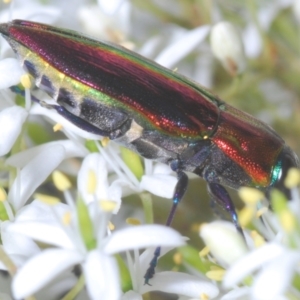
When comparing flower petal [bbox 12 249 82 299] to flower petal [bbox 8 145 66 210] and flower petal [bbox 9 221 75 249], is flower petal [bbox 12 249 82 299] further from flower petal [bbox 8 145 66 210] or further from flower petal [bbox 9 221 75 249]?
flower petal [bbox 8 145 66 210]

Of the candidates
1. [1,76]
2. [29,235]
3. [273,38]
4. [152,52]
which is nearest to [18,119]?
[1,76]

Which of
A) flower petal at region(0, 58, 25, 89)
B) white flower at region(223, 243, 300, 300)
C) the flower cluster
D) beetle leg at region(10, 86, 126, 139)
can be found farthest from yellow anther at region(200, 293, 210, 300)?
flower petal at region(0, 58, 25, 89)

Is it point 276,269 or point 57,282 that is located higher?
point 276,269

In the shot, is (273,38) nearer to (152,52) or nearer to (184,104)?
(152,52)

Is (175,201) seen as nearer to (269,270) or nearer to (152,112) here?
(152,112)

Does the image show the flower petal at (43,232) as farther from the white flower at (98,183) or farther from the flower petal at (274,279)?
the flower petal at (274,279)

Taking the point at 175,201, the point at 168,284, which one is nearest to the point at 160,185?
the point at 175,201
